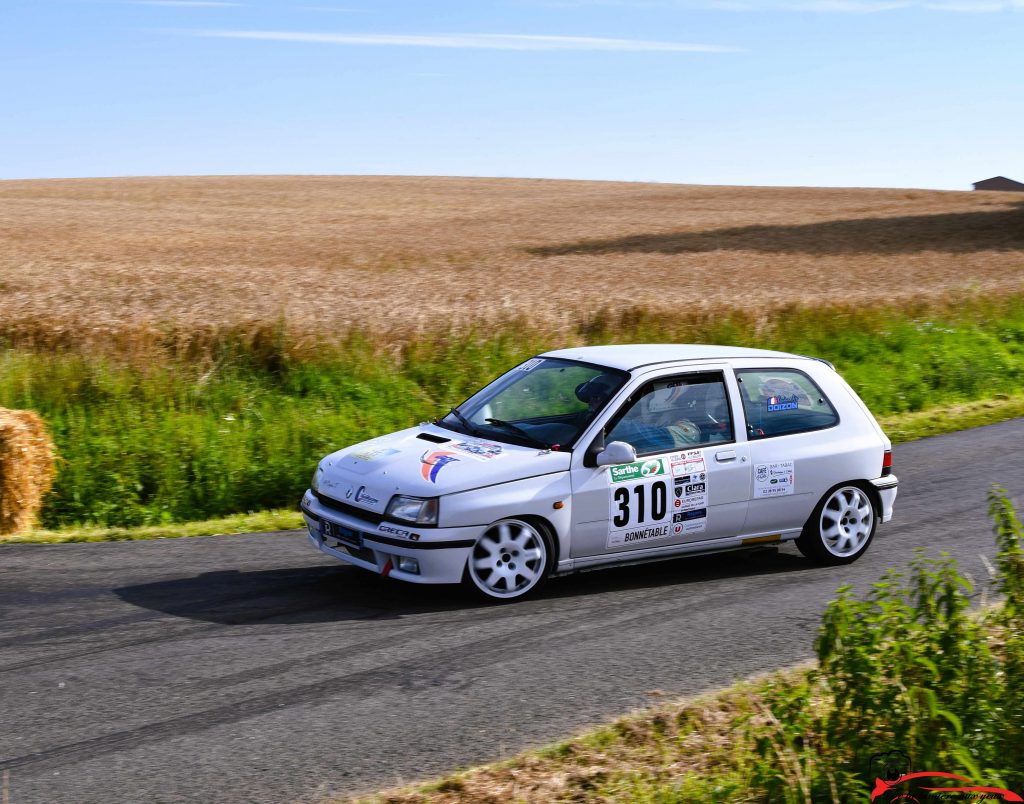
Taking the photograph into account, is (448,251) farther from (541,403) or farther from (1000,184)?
(1000,184)

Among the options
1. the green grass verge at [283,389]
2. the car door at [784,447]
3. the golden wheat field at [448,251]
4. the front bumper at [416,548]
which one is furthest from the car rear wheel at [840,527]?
the golden wheat field at [448,251]

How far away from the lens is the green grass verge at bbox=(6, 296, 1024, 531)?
35.6 ft

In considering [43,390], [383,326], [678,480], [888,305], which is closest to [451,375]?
[383,326]

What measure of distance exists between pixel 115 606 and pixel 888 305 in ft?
56.7

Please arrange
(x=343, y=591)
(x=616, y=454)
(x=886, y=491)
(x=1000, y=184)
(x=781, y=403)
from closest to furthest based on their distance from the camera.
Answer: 1. (x=616, y=454)
2. (x=343, y=591)
3. (x=781, y=403)
4. (x=886, y=491)
5. (x=1000, y=184)

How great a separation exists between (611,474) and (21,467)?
5.24 meters

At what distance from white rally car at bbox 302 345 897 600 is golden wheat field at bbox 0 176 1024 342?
6.94 meters

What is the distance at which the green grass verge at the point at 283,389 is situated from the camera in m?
10.9

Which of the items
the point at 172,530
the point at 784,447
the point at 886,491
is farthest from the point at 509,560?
the point at 172,530

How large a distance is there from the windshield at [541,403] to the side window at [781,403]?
104cm

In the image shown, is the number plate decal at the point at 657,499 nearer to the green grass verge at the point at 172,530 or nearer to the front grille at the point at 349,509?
the front grille at the point at 349,509

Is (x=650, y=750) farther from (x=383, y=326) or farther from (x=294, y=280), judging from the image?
(x=294, y=280)

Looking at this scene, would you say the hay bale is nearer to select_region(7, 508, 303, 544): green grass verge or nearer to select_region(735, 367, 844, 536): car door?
select_region(7, 508, 303, 544): green grass verge

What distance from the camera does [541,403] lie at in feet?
27.9
